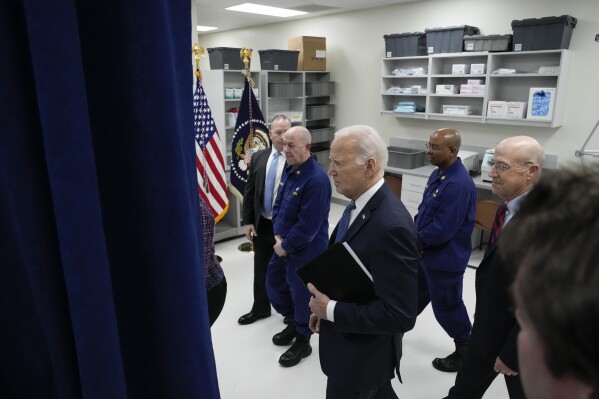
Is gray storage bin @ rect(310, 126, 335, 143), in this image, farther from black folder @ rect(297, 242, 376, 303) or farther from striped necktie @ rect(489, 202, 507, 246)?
black folder @ rect(297, 242, 376, 303)

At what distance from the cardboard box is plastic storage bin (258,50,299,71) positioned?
0.93 ft

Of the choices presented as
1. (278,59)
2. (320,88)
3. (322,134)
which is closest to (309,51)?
(320,88)

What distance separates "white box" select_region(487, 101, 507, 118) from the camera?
15.9 ft

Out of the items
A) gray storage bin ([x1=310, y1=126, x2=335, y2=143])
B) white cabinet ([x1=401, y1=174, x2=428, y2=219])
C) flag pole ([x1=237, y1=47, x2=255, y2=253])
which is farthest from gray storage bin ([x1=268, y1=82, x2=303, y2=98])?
white cabinet ([x1=401, y1=174, x2=428, y2=219])

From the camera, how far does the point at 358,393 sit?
1.80 metres

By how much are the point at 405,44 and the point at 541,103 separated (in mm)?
1935

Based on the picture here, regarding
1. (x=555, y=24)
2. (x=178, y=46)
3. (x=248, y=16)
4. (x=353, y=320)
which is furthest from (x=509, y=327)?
(x=248, y=16)

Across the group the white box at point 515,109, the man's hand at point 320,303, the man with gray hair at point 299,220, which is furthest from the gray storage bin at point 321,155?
the man's hand at point 320,303

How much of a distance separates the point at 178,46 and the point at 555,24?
510 centimetres

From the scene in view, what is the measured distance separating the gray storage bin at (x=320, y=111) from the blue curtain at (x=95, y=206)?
625 centimetres

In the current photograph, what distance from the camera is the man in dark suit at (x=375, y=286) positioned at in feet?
5.21

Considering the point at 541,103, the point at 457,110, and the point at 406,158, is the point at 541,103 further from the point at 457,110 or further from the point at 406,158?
the point at 406,158

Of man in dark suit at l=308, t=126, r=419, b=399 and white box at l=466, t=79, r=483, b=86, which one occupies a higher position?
white box at l=466, t=79, r=483, b=86

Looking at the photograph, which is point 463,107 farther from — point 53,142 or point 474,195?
point 53,142
